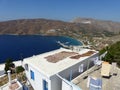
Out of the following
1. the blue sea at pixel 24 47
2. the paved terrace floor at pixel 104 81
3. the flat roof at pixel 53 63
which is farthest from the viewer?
the blue sea at pixel 24 47

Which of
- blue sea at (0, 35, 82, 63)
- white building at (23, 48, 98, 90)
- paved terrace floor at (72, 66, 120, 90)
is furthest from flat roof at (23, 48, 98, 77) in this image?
blue sea at (0, 35, 82, 63)

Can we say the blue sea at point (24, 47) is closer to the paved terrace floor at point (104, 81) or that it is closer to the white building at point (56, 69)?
the white building at point (56, 69)

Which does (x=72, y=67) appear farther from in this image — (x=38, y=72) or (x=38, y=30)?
(x=38, y=30)

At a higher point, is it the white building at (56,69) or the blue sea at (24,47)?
the white building at (56,69)

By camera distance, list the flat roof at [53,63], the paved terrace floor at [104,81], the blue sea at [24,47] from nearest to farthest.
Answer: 1. the paved terrace floor at [104,81]
2. the flat roof at [53,63]
3. the blue sea at [24,47]

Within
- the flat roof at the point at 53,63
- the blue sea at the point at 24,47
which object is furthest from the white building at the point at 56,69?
the blue sea at the point at 24,47

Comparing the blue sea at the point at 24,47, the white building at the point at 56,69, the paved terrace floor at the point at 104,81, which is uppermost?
the white building at the point at 56,69

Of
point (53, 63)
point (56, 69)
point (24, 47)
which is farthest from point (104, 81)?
point (24, 47)

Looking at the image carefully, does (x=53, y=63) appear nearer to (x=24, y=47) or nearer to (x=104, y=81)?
(x=104, y=81)

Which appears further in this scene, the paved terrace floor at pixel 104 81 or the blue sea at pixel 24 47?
the blue sea at pixel 24 47
